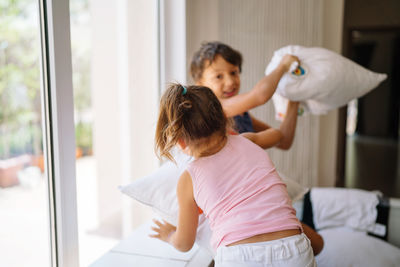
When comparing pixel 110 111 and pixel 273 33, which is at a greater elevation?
pixel 273 33

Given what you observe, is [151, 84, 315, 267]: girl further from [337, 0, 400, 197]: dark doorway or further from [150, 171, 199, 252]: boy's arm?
[337, 0, 400, 197]: dark doorway

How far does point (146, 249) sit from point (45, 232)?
0.37 metres

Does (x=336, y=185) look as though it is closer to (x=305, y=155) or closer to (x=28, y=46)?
(x=305, y=155)

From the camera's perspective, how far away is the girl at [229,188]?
938mm

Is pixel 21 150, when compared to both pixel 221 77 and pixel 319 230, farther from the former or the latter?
pixel 319 230

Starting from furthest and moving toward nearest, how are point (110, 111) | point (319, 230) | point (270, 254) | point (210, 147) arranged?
point (110, 111) → point (319, 230) → point (210, 147) → point (270, 254)

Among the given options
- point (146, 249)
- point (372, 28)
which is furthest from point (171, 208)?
point (372, 28)

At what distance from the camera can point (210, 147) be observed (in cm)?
103

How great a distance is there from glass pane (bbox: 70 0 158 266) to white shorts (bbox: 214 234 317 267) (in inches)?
47.7

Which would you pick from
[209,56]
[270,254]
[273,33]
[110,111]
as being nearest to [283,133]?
[209,56]

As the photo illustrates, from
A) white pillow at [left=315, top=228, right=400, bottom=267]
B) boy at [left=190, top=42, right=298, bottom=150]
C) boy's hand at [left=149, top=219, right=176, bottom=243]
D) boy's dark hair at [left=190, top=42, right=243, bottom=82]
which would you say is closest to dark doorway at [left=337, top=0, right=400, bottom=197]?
white pillow at [left=315, top=228, right=400, bottom=267]

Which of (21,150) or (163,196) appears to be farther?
(21,150)

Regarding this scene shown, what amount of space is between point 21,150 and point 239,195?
36.5 inches

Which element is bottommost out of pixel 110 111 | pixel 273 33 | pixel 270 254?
pixel 110 111
